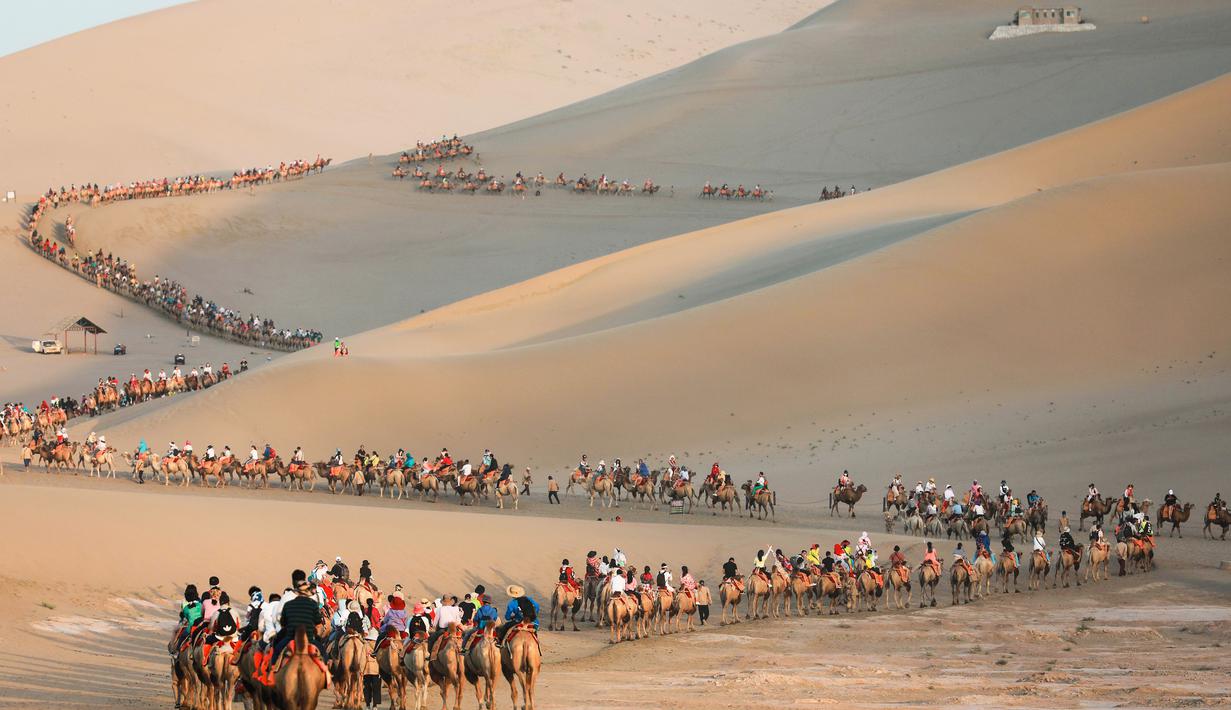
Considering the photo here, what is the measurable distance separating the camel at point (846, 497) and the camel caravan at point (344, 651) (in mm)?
16496

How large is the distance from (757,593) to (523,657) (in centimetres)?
910

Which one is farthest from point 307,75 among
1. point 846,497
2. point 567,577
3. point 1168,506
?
point 567,577

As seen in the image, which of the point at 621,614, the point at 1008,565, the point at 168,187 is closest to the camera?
the point at 621,614

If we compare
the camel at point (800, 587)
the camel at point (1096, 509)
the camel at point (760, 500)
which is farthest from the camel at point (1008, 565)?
the camel at point (760, 500)

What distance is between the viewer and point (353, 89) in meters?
134

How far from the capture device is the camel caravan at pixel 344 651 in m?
16.5

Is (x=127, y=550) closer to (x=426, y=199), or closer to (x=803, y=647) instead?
(x=803, y=647)

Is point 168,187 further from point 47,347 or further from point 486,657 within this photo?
point 486,657

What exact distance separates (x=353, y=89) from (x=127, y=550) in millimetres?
110156

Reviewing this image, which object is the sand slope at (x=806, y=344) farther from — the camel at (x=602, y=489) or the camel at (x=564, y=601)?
the camel at (x=564, y=601)

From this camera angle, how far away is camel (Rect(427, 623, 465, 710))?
19125 millimetres

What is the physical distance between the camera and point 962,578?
28.5m

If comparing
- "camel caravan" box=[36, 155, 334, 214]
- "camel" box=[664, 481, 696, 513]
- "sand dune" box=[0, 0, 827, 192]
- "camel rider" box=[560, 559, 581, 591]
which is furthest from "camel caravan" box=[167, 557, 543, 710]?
"sand dune" box=[0, 0, 827, 192]

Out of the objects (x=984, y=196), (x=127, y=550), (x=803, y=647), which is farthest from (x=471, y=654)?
(x=984, y=196)
